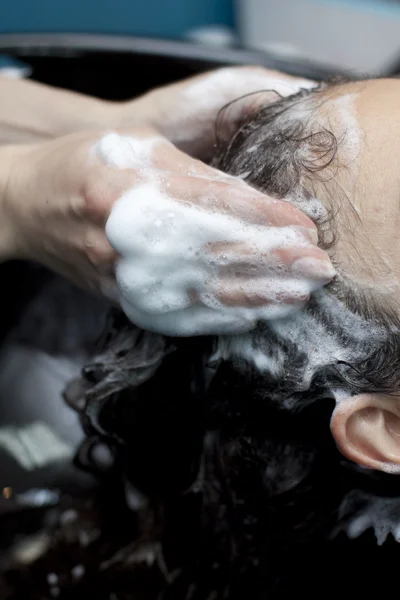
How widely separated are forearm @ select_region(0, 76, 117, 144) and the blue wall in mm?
1227

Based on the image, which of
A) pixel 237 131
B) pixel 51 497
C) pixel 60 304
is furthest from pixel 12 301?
pixel 237 131

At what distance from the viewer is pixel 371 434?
0.74 meters

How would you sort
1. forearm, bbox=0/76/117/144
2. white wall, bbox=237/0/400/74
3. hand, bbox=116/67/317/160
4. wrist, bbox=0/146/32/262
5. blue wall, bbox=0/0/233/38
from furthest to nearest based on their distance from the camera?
1. blue wall, bbox=0/0/233/38
2. white wall, bbox=237/0/400/74
3. forearm, bbox=0/76/117/144
4. hand, bbox=116/67/317/160
5. wrist, bbox=0/146/32/262

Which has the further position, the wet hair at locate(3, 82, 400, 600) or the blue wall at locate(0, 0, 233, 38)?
the blue wall at locate(0, 0, 233, 38)

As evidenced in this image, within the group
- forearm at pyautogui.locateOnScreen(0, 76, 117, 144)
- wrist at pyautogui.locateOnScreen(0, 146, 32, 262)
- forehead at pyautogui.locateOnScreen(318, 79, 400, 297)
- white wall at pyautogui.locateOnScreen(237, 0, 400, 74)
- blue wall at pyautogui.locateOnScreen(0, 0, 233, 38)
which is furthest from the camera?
blue wall at pyautogui.locateOnScreen(0, 0, 233, 38)

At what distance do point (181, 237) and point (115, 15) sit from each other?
2.04 m

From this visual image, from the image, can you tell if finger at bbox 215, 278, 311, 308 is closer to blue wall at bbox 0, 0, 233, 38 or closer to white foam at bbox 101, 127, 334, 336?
white foam at bbox 101, 127, 334, 336

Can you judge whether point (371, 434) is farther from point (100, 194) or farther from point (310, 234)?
point (100, 194)

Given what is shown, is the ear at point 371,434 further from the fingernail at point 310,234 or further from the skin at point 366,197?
the fingernail at point 310,234

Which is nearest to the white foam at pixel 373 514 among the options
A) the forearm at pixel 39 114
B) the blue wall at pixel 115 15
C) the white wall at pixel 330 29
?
the forearm at pixel 39 114

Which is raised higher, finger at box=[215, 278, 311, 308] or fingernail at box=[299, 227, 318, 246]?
fingernail at box=[299, 227, 318, 246]

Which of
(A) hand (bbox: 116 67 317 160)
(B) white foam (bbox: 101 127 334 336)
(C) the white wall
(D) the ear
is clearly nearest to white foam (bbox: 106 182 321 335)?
(B) white foam (bbox: 101 127 334 336)

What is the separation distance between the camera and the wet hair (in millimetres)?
725

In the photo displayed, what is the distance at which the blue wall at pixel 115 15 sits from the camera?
7.60ft
